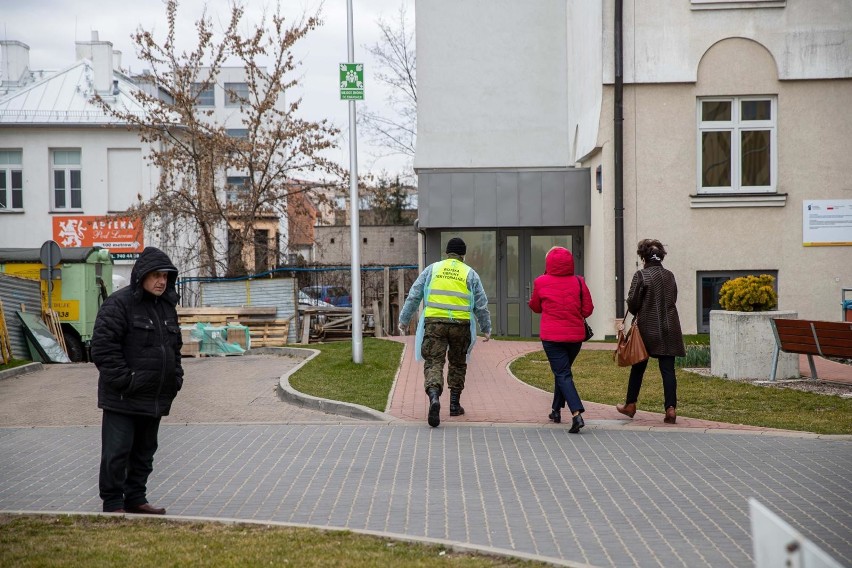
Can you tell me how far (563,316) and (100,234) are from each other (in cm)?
2946

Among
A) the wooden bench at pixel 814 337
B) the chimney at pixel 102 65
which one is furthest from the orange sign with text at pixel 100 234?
the wooden bench at pixel 814 337

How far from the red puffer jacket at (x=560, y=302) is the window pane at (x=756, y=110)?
493 inches

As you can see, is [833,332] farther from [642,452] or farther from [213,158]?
[213,158]

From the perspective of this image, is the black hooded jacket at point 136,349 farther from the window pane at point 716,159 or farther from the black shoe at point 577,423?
the window pane at point 716,159

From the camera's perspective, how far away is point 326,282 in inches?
1164

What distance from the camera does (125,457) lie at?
6.60 m

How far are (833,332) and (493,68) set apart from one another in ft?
49.1

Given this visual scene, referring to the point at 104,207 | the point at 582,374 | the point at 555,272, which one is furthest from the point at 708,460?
the point at 104,207

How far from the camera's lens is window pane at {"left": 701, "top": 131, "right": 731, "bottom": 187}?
21344mm

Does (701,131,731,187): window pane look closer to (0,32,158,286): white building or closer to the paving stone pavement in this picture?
the paving stone pavement

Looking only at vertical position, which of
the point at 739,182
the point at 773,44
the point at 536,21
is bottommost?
the point at 739,182

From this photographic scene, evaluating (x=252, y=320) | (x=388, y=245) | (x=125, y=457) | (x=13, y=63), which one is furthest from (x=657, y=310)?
(x=13, y=63)

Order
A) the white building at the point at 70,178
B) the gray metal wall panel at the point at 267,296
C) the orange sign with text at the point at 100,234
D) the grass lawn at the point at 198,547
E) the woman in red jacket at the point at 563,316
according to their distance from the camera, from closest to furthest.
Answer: the grass lawn at the point at 198,547
the woman in red jacket at the point at 563,316
the gray metal wall panel at the point at 267,296
the orange sign with text at the point at 100,234
the white building at the point at 70,178

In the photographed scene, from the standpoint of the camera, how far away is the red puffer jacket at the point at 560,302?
10055mm
